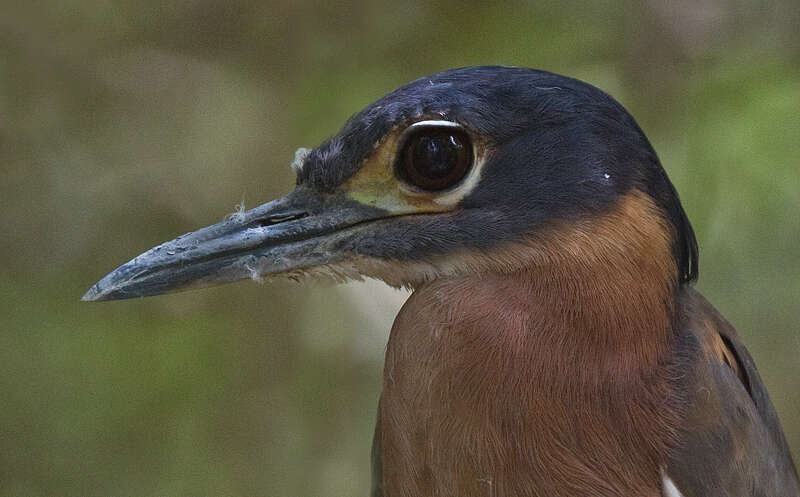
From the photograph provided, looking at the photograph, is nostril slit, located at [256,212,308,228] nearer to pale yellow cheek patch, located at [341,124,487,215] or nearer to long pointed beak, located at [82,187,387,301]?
long pointed beak, located at [82,187,387,301]

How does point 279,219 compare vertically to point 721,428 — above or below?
above

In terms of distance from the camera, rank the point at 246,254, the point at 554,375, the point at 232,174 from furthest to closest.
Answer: the point at 232,174
the point at 246,254
the point at 554,375

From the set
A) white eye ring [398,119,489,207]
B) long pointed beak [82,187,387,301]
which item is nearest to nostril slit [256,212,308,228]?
long pointed beak [82,187,387,301]

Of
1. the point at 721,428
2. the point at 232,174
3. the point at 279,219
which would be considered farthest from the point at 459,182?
the point at 232,174

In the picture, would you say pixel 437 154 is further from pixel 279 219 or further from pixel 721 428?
pixel 721 428

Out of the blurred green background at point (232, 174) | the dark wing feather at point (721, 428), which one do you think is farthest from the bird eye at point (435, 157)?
the blurred green background at point (232, 174)

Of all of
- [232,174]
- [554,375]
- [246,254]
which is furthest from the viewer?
[232,174]

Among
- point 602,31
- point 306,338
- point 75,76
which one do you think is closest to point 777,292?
point 602,31
